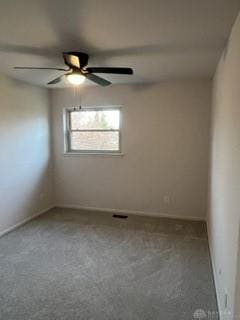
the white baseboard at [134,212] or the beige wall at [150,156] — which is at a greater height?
the beige wall at [150,156]

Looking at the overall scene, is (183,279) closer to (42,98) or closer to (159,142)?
(159,142)

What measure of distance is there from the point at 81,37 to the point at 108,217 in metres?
2.99

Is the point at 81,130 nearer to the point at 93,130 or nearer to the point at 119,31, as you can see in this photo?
the point at 93,130

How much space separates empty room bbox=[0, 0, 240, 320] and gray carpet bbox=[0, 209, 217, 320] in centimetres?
2

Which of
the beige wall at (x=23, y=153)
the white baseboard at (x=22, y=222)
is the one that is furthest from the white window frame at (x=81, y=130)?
the white baseboard at (x=22, y=222)

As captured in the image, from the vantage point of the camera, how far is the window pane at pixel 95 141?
4.48m

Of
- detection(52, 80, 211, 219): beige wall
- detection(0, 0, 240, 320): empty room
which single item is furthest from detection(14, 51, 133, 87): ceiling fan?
detection(52, 80, 211, 219): beige wall

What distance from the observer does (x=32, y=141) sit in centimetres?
420

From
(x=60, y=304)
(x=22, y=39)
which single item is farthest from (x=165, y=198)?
(x=22, y=39)

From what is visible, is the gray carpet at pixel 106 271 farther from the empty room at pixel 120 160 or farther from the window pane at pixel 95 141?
the window pane at pixel 95 141

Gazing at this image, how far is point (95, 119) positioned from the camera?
456cm

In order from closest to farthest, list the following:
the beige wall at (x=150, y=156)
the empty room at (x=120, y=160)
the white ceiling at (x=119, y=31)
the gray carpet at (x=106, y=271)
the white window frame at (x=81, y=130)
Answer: the white ceiling at (x=119, y=31) → the empty room at (x=120, y=160) → the gray carpet at (x=106, y=271) → the beige wall at (x=150, y=156) → the white window frame at (x=81, y=130)

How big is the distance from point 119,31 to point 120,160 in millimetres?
2611

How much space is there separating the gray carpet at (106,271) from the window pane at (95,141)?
1427 millimetres
